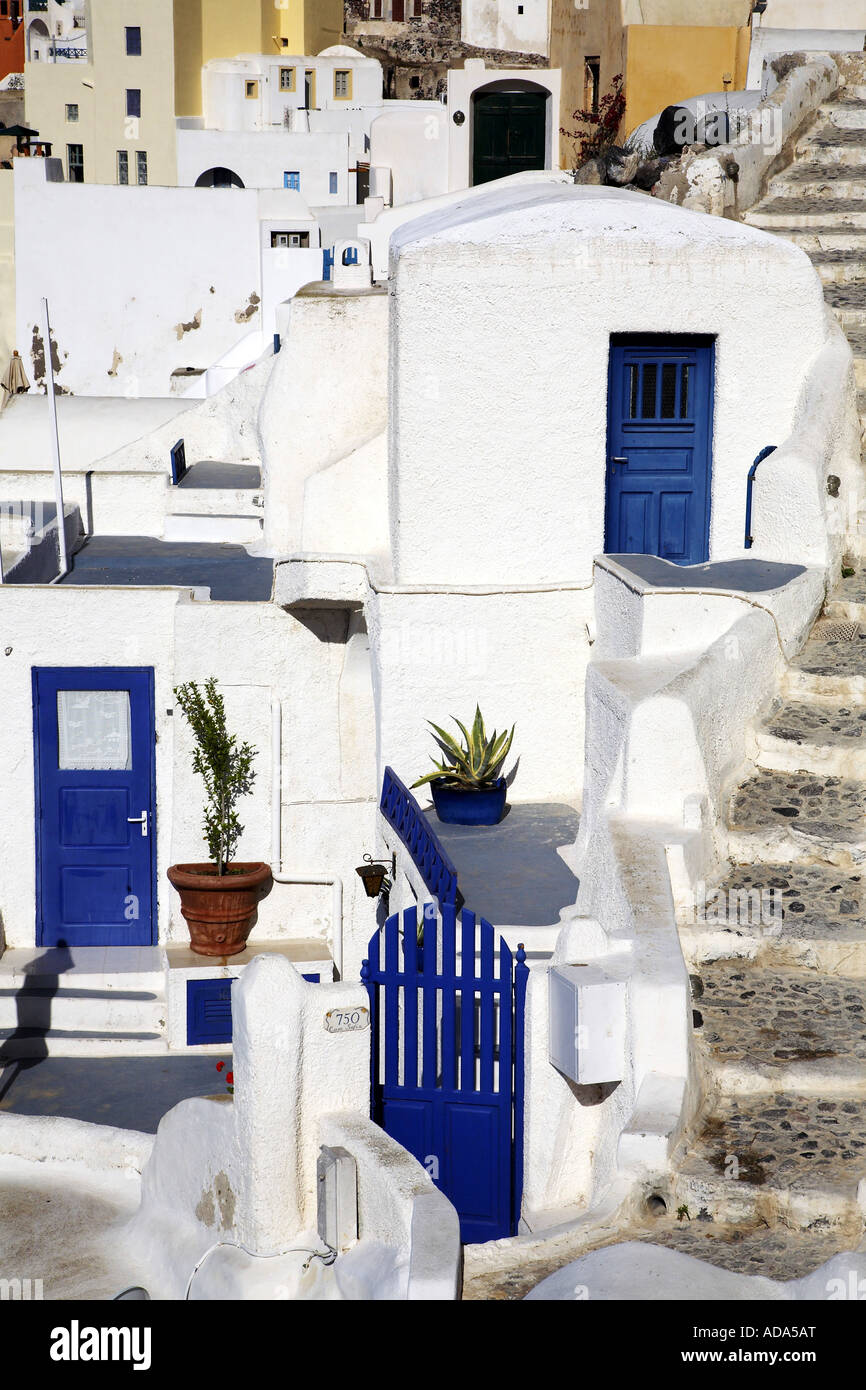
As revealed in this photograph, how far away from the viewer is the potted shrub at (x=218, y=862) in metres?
12.9

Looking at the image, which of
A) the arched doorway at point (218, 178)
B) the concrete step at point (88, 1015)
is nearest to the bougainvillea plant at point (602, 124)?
the arched doorway at point (218, 178)

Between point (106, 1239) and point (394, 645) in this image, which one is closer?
point (106, 1239)

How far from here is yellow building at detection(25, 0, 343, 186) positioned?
38.2 m

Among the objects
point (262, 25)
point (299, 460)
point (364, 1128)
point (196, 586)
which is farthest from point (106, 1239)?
point (262, 25)

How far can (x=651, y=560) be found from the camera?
11.3 metres

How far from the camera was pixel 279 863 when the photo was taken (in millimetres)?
13477

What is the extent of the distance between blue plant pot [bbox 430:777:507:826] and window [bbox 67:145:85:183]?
110 ft

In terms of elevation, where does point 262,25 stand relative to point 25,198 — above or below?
above

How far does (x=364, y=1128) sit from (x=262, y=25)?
127 ft

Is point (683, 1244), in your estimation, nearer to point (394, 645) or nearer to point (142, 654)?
point (394, 645)

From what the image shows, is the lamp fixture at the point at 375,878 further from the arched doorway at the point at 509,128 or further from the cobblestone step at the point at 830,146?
the arched doorway at the point at 509,128

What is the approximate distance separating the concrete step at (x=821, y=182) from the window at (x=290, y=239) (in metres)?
14.7

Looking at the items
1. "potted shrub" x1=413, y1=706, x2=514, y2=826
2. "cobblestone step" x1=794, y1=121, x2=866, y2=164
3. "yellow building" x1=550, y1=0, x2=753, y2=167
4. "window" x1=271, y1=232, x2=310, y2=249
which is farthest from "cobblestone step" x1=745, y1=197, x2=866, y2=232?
"window" x1=271, y1=232, x2=310, y2=249
